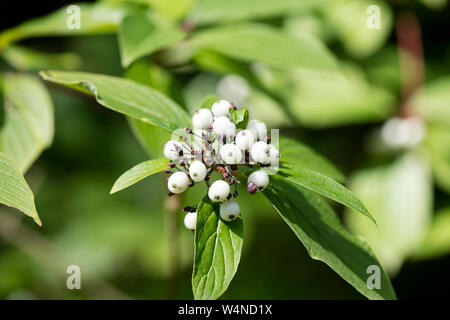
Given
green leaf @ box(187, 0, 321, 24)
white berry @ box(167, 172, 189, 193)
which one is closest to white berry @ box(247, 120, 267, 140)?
white berry @ box(167, 172, 189, 193)

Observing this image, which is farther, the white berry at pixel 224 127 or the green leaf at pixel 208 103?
the green leaf at pixel 208 103

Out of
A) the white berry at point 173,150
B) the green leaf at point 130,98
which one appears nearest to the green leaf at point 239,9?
the green leaf at point 130,98

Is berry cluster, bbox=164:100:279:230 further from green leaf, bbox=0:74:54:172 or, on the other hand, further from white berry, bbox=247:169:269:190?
green leaf, bbox=0:74:54:172

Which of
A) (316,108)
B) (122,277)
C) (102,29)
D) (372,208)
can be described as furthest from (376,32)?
(122,277)

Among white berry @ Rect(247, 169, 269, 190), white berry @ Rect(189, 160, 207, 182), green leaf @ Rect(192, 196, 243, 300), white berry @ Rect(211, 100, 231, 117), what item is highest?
white berry @ Rect(211, 100, 231, 117)

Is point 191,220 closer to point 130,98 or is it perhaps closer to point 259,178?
point 259,178

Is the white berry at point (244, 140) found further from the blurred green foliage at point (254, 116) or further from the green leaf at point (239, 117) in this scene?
the blurred green foliage at point (254, 116)
